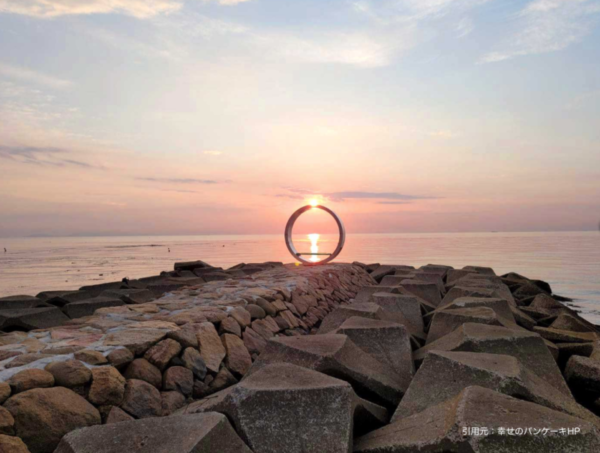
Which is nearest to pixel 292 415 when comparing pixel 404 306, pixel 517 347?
pixel 517 347

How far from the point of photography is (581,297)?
12.5 m

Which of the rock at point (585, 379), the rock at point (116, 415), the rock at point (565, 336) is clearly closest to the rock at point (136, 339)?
the rock at point (116, 415)

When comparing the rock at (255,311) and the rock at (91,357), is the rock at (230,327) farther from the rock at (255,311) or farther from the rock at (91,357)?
the rock at (91,357)

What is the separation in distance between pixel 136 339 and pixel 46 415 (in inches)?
38.4

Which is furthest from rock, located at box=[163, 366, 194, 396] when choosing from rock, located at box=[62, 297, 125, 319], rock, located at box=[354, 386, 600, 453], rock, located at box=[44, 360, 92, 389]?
rock, located at box=[62, 297, 125, 319]

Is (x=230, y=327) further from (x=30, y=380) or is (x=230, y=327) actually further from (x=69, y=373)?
(x=30, y=380)

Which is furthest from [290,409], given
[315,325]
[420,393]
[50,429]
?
[315,325]

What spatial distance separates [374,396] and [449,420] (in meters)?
1.16

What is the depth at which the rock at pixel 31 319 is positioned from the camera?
532 centimetres

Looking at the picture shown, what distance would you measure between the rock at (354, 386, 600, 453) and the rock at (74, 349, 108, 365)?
1.88 m

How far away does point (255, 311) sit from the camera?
5145 millimetres

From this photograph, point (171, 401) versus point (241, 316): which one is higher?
point (241, 316)

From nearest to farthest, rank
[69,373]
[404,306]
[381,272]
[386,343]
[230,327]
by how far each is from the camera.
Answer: [69,373]
[386,343]
[230,327]
[404,306]
[381,272]

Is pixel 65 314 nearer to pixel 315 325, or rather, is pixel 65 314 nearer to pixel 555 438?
pixel 315 325
